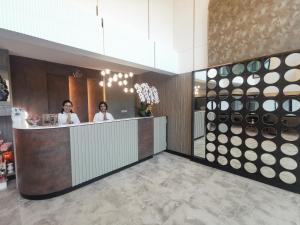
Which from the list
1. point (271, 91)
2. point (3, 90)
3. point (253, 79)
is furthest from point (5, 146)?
point (271, 91)

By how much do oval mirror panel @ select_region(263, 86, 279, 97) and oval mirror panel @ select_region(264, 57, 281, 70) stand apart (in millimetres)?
354

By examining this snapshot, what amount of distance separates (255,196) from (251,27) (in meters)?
3.06

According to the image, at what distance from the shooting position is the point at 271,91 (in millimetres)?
2832

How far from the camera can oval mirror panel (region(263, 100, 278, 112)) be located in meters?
2.79

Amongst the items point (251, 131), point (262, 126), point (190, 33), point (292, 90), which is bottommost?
point (251, 131)

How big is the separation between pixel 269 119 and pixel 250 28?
1.78 metres

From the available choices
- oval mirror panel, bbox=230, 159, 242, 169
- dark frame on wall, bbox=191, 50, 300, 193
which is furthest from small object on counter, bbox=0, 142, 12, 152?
oval mirror panel, bbox=230, 159, 242, 169

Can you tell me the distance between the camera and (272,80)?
9.18 feet

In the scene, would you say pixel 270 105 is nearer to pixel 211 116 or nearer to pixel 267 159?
pixel 267 159

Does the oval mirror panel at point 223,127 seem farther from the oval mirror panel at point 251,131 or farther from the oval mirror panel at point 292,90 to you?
the oval mirror panel at point 292,90

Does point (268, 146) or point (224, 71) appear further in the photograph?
point (224, 71)

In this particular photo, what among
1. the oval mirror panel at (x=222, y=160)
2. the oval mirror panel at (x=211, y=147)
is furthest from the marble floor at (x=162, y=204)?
the oval mirror panel at (x=211, y=147)

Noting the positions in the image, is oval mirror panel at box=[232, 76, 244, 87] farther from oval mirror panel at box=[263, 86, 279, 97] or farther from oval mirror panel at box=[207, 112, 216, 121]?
oval mirror panel at box=[207, 112, 216, 121]

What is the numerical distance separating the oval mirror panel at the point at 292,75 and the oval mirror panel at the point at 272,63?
21 cm
